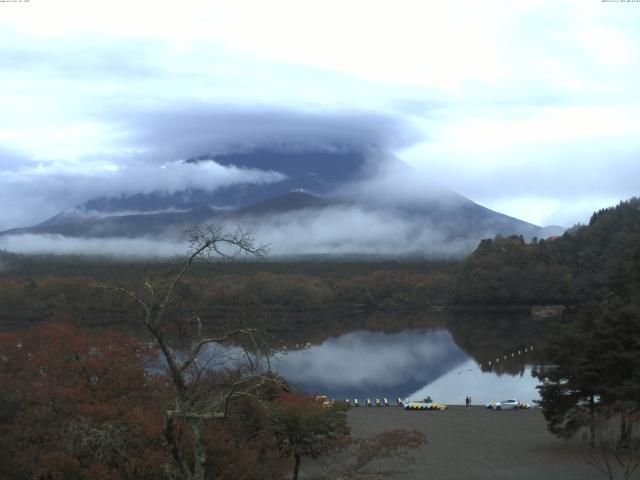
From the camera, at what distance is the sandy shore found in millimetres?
14766

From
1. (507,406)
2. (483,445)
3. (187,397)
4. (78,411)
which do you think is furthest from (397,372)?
(187,397)

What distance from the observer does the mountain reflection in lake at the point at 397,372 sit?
30078 millimetres

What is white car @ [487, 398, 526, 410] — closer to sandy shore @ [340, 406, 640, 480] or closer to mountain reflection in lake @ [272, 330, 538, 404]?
sandy shore @ [340, 406, 640, 480]

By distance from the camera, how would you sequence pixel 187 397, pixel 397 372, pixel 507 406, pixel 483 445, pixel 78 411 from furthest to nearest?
pixel 397 372
pixel 507 406
pixel 483 445
pixel 78 411
pixel 187 397

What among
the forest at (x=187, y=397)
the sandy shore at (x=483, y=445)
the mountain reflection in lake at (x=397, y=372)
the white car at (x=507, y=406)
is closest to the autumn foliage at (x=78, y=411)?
the forest at (x=187, y=397)

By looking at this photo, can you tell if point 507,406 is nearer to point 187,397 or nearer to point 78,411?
point 78,411

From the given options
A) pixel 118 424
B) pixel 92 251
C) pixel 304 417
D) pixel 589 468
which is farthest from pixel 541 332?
pixel 92 251

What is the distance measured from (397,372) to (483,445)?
19.0 m

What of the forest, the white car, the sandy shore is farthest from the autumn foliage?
the white car

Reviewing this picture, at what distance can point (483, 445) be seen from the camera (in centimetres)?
1759

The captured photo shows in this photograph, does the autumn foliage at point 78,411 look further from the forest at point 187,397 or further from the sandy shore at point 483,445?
the sandy shore at point 483,445

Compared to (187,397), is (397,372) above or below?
below

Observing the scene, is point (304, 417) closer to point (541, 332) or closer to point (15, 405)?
point (15, 405)

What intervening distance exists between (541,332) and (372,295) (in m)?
30.9
